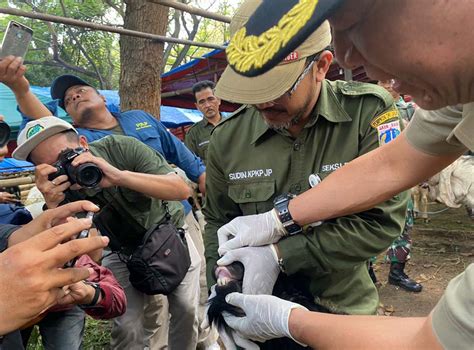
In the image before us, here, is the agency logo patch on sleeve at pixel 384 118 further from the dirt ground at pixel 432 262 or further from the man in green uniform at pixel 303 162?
the dirt ground at pixel 432 262

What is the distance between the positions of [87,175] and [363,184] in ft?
4.95

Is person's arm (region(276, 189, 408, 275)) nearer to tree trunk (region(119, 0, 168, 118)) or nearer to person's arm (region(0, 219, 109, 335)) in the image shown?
person's arm (region(0, 219, 109, 335))

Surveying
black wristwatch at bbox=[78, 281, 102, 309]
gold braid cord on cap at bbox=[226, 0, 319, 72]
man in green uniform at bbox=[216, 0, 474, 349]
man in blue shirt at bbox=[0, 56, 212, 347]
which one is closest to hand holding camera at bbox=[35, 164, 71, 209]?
black wristwatch at bbox=[78, 281, 102, 309]

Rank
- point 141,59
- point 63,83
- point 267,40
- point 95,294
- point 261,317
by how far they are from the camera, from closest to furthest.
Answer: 1. point 267,40
2. point 261,317
3. point 95,294
4. point 63,83
5. point 141,59

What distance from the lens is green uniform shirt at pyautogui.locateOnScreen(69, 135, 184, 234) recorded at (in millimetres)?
2656

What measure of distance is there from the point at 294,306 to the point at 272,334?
130mm

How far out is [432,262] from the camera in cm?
496

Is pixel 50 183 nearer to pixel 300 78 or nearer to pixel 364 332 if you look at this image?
pixel 300 78

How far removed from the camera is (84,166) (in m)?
2.22

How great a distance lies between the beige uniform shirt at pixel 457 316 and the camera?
712mm

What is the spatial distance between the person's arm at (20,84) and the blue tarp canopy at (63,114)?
4.67 m

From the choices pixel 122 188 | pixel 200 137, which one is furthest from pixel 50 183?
pixel 200 137

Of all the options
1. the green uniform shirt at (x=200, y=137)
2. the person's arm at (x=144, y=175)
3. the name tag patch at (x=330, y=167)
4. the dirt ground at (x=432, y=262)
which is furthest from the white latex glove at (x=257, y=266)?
the green uniform shirt at (x=200, y=137)

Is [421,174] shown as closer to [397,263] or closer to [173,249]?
[173,249]
